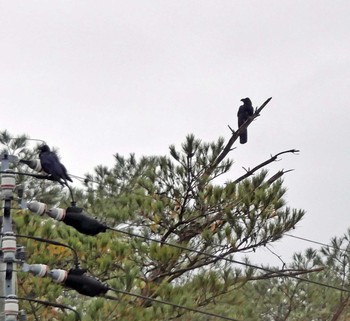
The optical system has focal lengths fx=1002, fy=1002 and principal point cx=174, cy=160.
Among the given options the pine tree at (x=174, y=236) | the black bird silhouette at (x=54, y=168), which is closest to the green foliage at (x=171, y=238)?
the pine tree at (x=174, y=236)

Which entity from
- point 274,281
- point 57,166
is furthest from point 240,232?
point 274,281

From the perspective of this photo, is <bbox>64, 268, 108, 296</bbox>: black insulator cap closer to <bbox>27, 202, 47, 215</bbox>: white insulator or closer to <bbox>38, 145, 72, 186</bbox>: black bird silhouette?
<bbox>27, 202, 47, 215</bbox>: white insulator

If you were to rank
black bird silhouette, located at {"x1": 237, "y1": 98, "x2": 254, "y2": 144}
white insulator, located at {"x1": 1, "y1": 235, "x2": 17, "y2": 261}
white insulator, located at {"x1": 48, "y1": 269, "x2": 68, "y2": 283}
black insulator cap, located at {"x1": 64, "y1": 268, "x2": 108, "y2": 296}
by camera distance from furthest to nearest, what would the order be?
black bird silhouette, located at {"x1": 237, "y1": 98, "x2": 254, "y2": 144}, black insulator cap, located at {"x1": 64, "y1": 268, "x2": 108, "y2": 296}, white insulator, located at {"x1": 48, "y1": 269, "x2": 68, "y2": 283}, white insulator, located at {"x1": 1, "y1": 235, "x2": 17, "y2": 261}

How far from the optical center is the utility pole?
6848mm

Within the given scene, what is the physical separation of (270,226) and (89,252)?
6.90 ft

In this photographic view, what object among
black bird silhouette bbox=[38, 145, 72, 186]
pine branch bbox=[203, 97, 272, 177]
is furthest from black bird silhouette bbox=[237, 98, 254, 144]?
black bird silhouette bbox=[38, 145, 72, 186]

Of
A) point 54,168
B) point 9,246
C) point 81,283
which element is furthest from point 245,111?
point 9,246

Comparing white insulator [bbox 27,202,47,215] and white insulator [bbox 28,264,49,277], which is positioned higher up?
white insulator [bbox 27,202,47,215]

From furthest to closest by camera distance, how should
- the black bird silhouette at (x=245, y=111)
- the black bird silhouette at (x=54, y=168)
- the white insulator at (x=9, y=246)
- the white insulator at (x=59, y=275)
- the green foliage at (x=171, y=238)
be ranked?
the black bird silhouette at (x=245, y=111)
the green foliage at (x=171, y=238)
the black bird silhouette at (x=54, y=168)
the white insulator at (x=59, y=275)
the white insulator at (x=9, y=246)

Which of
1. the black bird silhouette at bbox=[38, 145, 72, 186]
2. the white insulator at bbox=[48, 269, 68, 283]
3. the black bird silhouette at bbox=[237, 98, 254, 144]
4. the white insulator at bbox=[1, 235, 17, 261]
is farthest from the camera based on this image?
the black bird silhouette at bbox=[237, 98, 254, 144]

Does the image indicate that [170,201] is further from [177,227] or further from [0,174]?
[0,174]

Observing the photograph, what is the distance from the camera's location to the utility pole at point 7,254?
22.5ft

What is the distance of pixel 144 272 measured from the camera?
36.1ft

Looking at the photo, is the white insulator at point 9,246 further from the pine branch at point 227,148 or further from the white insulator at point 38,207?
the pine branch at point 227,148
